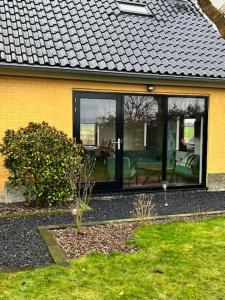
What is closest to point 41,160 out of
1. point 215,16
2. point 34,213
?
point 34,213

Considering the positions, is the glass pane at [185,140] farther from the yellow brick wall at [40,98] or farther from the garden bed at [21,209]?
the garden bed at [21,209]

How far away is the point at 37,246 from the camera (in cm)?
569

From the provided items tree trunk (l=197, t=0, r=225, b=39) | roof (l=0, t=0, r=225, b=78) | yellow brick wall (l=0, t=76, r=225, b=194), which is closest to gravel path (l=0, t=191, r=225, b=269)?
yellow brick wall (l=0, t=76, r=225, b=194)

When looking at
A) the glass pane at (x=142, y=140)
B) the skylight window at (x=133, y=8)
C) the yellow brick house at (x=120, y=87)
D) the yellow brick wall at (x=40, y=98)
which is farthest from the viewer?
the skylight window at (x=133, y=8)

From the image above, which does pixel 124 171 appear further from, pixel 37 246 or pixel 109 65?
pixel 37 246

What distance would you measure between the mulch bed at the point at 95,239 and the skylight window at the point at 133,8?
7.35m

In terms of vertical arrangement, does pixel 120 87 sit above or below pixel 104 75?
below

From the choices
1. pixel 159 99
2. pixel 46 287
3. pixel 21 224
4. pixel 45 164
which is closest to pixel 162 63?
pixel 159 99

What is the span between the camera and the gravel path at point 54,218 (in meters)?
5.24

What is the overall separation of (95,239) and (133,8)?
27.2 ft

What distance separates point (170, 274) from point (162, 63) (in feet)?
21.5

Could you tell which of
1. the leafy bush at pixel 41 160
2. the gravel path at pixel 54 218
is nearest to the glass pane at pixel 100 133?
the gravel path at pixel 54 218

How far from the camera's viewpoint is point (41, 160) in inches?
308

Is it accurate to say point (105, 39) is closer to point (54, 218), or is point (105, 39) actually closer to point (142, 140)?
point (142, 140)
